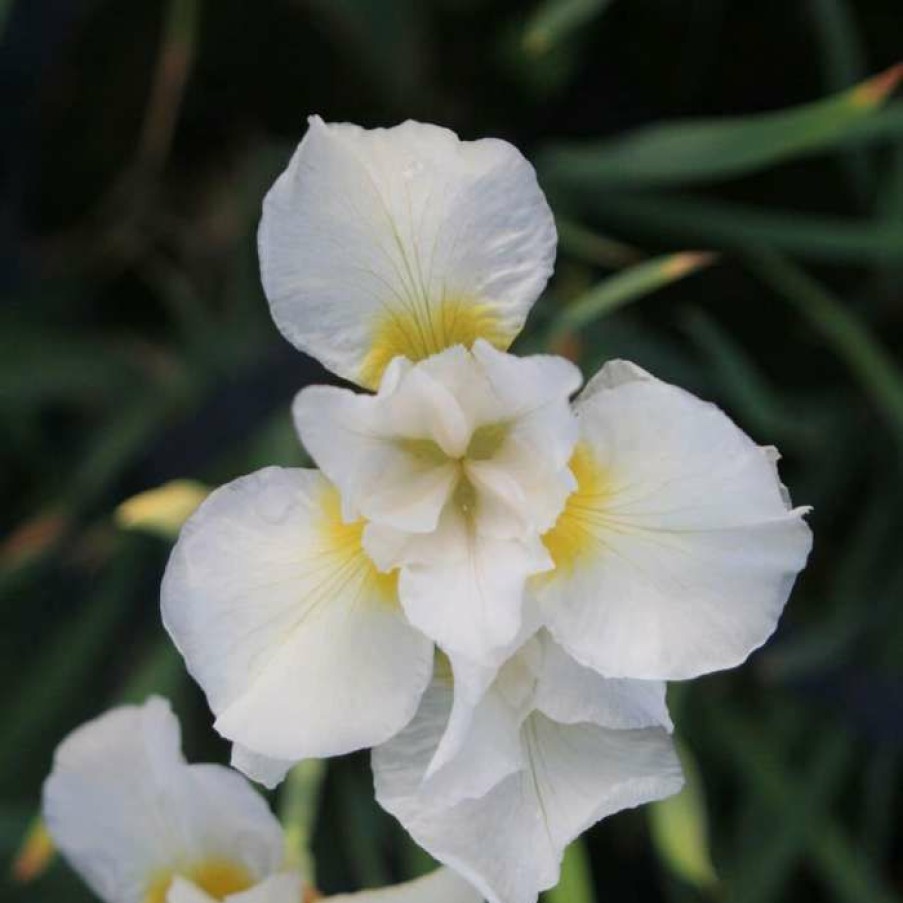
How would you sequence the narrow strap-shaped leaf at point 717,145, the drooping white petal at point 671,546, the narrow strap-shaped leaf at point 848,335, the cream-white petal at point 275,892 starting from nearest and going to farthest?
the drooping white petal at point 671,546, the cream-white petal at point 275,892, the narrow strap-shaped leaf at point 717,145, the narrow strap-shaped leaf at point 848,335

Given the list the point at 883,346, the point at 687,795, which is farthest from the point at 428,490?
the point at 883,346

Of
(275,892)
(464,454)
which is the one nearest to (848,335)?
(464,454)

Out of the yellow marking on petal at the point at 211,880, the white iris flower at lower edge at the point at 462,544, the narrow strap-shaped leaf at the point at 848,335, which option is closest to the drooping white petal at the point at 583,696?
the white iris flower at lower edge at the point at 462,544

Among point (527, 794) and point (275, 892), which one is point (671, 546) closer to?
point (527, 794)

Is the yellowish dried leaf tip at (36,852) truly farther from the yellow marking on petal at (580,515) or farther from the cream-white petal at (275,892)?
the yellow marking on petal at (580,515)

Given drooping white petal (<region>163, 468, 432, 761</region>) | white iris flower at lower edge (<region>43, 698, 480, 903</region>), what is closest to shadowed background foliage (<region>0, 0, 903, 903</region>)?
white iris flower at lower edge (<region>43, 698, 480, 903</region>)

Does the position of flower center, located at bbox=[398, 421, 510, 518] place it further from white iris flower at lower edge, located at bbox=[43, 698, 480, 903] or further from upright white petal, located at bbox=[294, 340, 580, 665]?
white iris flower at lower edge, located at bbox=[43, 698, 480, 903]

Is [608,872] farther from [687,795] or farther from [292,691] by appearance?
[292,691]
